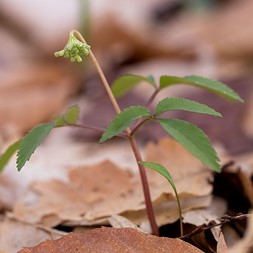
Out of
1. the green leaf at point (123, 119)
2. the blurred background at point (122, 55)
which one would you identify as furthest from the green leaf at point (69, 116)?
the blurred background at point (122, 55)

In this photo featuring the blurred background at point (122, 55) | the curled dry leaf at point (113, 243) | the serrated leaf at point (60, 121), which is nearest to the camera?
the curled dry leaf at point (113, 243)

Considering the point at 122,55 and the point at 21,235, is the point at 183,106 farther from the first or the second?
the point at 122,55

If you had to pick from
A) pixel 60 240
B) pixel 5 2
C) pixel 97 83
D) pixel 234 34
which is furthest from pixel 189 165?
pixel 5 2

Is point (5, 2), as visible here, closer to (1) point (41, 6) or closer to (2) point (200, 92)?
(1) point (41, 6)

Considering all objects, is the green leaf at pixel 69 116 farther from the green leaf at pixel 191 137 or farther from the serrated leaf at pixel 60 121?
the green leaf at pixel 191 137

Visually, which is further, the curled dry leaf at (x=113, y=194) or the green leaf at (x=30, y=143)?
the curled dry leaf at (x=113, y=194)

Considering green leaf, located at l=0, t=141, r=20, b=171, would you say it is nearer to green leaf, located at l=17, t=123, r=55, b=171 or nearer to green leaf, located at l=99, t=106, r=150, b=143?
green leaf, located at l=17, t=123, r=55, b=171
